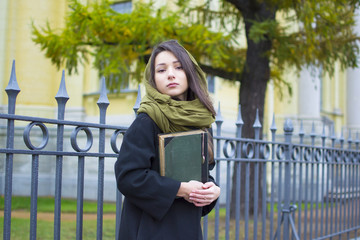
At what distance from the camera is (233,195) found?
7.99 meters

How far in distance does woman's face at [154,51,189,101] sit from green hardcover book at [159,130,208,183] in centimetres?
26

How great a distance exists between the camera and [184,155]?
2047 millimetres

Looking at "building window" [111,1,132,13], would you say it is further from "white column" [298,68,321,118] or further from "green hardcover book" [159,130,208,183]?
"green hardcover book" [159,130,208,183]

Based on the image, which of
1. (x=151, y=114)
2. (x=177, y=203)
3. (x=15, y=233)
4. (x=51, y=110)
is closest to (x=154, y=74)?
(x=151, y=114)

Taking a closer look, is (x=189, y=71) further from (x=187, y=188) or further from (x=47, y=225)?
(x=47, y=225)

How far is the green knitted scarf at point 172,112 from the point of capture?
2.04m

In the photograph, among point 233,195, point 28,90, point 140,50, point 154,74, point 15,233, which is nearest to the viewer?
point 154,74

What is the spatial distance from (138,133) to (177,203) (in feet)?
1.34

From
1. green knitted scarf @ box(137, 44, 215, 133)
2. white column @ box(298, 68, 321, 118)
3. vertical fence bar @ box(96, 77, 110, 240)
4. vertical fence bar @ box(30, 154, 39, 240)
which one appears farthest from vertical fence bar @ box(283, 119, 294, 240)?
white column @ box(298, 68, 321, 118)

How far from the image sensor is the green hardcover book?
2.01m

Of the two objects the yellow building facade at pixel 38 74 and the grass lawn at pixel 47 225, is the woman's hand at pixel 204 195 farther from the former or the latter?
the yellow building facade at pixel 38 74

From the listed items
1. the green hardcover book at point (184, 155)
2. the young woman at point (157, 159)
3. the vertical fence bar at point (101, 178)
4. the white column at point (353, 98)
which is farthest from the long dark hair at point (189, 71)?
the white column at point (353, 98)

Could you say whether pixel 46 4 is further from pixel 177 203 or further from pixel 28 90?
pixel 177 203

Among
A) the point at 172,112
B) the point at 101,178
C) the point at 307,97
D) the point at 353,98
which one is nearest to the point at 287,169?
the point at 101,178
